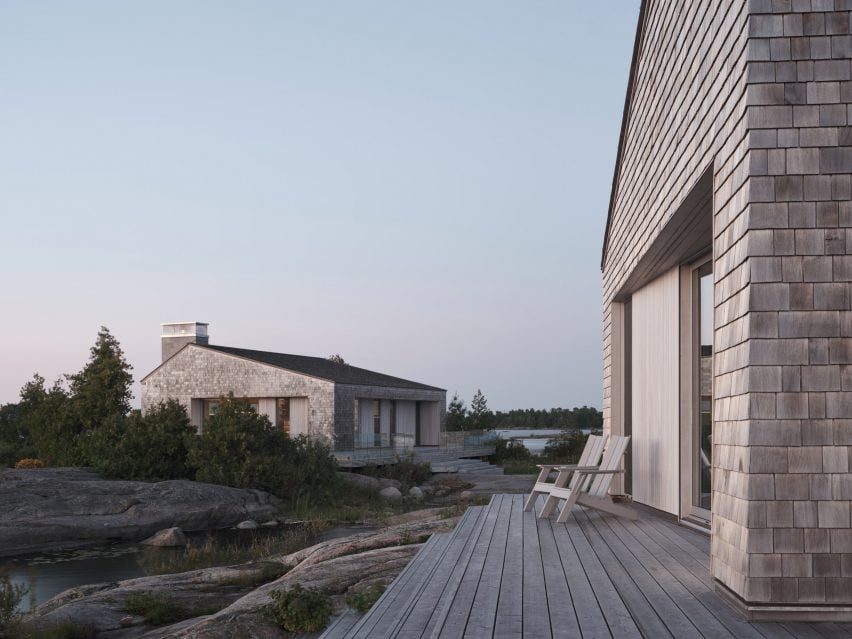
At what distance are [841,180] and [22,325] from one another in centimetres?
2485

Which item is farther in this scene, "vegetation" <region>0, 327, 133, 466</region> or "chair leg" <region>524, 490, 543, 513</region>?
"vegetation" <region>0, 327, 133, 466</region>

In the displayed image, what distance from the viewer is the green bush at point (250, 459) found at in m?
18.2

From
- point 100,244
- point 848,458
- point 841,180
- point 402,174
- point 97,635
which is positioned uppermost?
point 402,174

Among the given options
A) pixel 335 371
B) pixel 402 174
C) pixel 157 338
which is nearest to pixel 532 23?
pixel 402 174

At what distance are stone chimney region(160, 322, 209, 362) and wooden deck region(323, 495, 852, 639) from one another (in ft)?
83.8

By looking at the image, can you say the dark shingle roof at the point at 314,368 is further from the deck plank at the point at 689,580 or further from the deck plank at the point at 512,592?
the deck plank at the point at 512,592

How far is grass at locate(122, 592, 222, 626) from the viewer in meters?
6.77

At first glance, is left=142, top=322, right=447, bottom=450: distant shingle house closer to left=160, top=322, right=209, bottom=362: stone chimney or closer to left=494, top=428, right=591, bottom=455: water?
left=160, top=322, right=209, bottom=362: stone chimney

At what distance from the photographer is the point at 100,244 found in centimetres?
2236

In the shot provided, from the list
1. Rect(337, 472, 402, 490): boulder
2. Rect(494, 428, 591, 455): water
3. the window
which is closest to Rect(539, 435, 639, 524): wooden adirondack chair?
Rect(337, 472, 402, 490): boulder

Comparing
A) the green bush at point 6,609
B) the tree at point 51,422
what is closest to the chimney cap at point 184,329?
the tree at point 51,422

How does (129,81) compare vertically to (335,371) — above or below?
above

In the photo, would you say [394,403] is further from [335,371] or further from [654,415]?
[654,415]

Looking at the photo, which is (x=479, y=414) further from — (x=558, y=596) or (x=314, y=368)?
(x=558, y=596)
